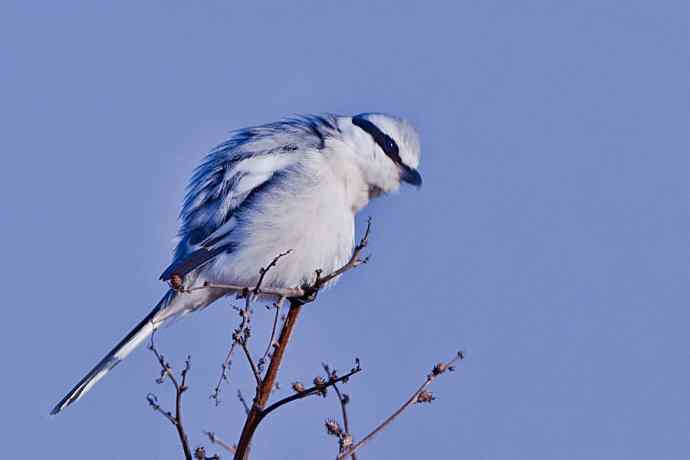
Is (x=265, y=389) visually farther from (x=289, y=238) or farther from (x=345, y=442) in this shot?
(x=289, y=238)

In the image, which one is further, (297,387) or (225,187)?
(225,187)

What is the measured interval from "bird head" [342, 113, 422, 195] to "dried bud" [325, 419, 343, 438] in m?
2.47

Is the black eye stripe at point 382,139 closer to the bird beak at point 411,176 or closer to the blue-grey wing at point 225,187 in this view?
the bird beak at point 411,176

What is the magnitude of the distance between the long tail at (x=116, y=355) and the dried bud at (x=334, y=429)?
6.58ft

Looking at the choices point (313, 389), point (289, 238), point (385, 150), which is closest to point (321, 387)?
point (313, 389)

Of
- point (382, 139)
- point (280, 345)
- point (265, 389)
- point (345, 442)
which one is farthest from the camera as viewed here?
point (382, 139)

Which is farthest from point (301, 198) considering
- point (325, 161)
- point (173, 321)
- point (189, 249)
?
point (173, 321)

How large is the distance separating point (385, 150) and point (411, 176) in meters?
0.19

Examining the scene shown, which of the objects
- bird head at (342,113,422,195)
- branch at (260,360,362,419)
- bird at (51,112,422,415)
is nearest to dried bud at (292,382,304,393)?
branch at (260,360,362,419)

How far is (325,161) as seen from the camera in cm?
452

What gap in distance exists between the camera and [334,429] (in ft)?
7.66

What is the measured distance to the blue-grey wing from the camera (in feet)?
14.4

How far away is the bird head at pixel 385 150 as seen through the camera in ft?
15.4

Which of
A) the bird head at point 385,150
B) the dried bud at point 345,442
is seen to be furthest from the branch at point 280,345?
the bird head at point 385,150
